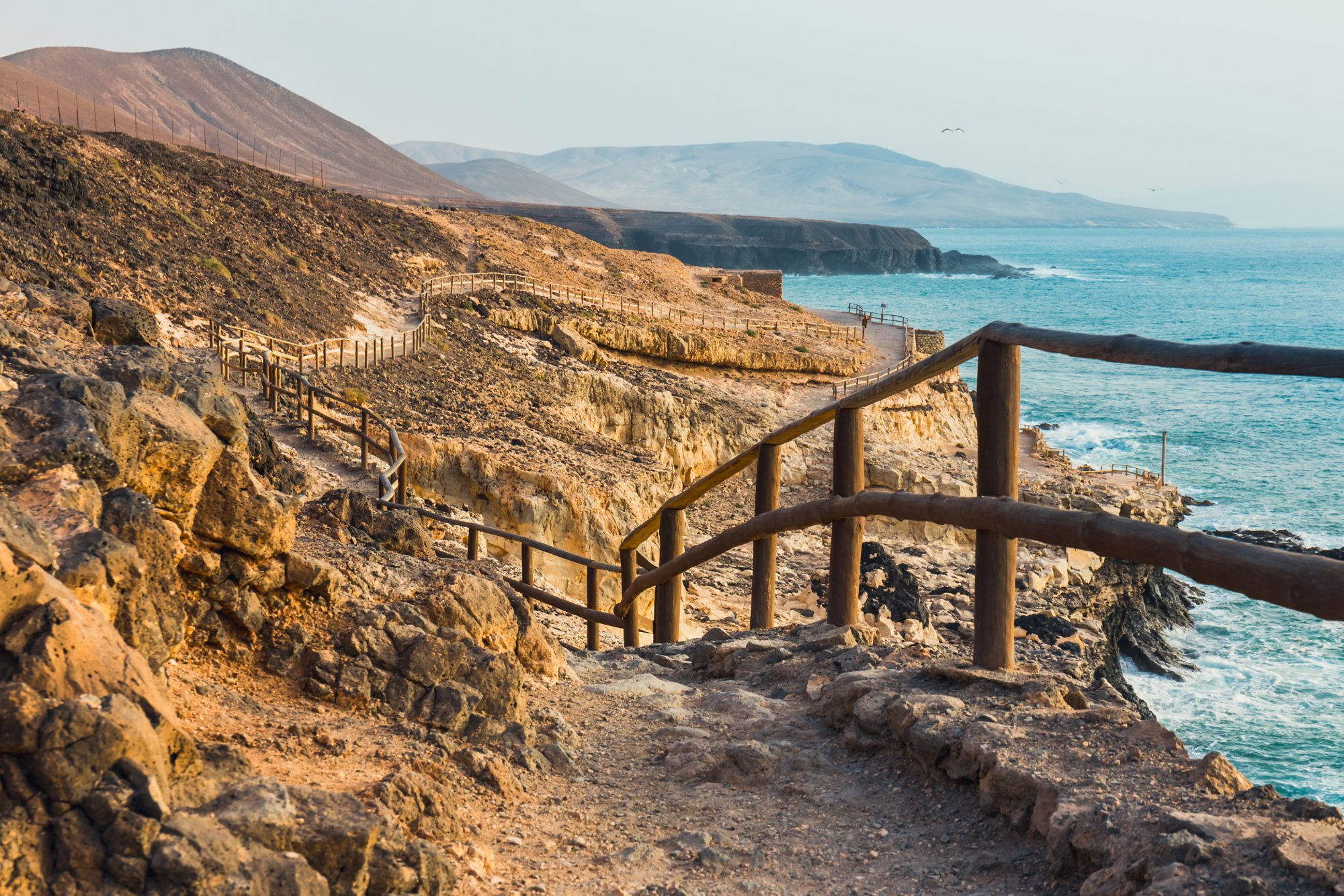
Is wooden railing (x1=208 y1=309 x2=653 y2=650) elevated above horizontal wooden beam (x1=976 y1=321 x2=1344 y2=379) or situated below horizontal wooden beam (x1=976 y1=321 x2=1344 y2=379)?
below

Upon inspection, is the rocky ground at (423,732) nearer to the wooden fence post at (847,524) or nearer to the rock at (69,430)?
the rock at (69,430)

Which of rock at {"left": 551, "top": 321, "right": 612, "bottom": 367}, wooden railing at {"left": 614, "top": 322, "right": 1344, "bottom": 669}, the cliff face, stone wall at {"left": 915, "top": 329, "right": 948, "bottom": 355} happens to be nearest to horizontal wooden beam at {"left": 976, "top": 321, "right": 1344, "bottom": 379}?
wooden railing at {"left": 614, "top": 322, "right": 1344, "bottom": 669}

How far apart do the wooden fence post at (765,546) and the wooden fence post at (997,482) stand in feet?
5.63

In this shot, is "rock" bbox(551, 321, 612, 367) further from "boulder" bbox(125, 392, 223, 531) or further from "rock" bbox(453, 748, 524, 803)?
"rock" bbox(453, 748, 524, 803)

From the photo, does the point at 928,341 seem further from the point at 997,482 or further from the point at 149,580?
A: the point at 149,580

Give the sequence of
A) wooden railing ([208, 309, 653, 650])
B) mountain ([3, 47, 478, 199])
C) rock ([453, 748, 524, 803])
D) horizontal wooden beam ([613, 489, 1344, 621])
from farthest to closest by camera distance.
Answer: mountain ([3, 47, 478, 199]) → wooden railing ([208, 309, 653, 650]) → rock ([453, 748, 524, 803]) → horizontal wooden beam ([613, 489, 1344, 621])

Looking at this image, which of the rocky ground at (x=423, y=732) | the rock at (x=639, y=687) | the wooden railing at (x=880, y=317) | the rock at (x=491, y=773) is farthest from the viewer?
the wooden railing at (x=880, y=317)

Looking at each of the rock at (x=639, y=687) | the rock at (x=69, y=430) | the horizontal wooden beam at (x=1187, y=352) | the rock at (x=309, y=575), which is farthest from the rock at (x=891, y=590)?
the rock at (x=69, y=430)

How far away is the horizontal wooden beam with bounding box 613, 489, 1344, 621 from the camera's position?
233cm

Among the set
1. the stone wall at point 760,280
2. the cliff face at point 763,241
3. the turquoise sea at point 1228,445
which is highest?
the cliff face at point 763,241

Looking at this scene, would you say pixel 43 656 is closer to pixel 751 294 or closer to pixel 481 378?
pixel 481 378

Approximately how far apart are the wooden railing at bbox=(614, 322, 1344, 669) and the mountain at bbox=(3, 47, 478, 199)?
147m

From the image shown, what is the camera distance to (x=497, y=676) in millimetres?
3549

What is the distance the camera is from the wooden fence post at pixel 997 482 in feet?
11.3
